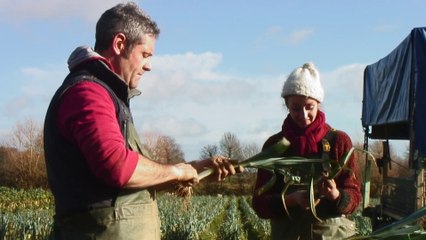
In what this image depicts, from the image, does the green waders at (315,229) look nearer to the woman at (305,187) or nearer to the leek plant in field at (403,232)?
the woman at (305,187)

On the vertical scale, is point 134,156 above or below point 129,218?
above

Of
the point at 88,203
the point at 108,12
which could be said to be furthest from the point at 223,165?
the point at 108,12

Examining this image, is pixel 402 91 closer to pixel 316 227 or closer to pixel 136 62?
pixel 316 227

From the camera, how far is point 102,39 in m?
2.75

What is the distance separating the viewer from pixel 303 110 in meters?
3.46

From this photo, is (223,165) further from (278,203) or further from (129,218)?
(278,203)

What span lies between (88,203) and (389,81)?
6.46 metres

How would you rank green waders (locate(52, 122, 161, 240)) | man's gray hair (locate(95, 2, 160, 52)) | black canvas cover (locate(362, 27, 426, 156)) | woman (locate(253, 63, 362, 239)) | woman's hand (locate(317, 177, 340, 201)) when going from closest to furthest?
green waders (locate(52, 122, 161, 240))
man's gray hair (locate(95, 2, 160, 52))
woman's hand (locate(317, 177, 340, 201))
woman (locate(253, 63, 362, 239))
black canvas cover (locate(362, 27, 426, 156))

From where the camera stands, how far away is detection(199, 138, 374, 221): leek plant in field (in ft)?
9.12

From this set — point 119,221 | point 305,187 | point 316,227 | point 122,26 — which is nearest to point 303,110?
point 305,187

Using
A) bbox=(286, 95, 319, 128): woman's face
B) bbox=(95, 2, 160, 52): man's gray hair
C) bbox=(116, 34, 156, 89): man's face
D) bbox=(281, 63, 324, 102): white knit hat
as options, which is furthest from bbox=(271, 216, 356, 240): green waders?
bbox=(95, 2, 160, 52): man's gray hair

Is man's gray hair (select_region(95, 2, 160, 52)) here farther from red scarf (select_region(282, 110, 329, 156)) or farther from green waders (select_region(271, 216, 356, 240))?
green waders (select_region(271, 216, 356, 240))

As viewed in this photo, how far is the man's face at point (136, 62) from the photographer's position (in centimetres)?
276

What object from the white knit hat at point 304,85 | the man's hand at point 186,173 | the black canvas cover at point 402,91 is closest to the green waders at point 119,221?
the man's hand at point 186,173
